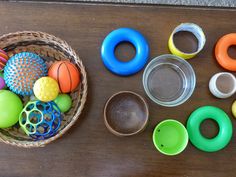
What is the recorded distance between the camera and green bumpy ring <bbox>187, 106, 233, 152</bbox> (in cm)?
64

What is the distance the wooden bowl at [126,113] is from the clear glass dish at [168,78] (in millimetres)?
45

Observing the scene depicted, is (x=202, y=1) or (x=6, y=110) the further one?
(x=202, y=1)

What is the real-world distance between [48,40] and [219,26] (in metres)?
0.41

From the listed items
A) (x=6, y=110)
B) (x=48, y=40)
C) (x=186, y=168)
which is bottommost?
(x=186, y=168)

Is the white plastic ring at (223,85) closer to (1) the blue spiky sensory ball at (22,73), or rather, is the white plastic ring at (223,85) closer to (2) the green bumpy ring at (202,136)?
(2) the green bumpy ring at (202,136)

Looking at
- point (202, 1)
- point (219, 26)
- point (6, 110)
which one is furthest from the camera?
point (202, 1)

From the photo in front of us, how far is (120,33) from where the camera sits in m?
0.67

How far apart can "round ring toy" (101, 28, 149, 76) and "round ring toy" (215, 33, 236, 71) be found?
0.17 meters

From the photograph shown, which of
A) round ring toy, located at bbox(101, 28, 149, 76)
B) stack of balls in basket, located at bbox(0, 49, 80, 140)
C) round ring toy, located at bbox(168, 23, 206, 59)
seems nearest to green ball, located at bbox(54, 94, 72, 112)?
stack of balls in basket, located at bbox(0, 49, 80, 140)

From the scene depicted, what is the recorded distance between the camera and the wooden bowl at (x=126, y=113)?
65 centimetres

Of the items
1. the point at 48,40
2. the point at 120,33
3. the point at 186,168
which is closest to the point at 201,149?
the point at 186,168

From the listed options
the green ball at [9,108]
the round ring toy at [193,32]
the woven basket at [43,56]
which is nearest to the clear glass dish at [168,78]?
the round ring toy at [193,32]

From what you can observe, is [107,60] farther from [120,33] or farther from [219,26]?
[219,26]

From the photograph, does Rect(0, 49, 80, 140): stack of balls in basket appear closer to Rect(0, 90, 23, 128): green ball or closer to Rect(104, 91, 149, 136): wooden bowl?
Rect(0, 90, 23, 128): green ball
